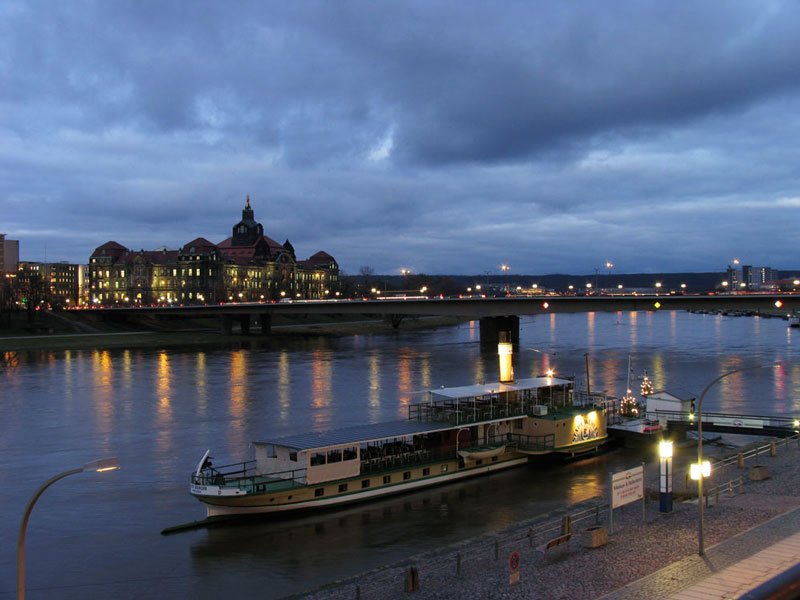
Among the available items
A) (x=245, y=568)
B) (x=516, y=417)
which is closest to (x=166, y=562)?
(x=245, y=568)

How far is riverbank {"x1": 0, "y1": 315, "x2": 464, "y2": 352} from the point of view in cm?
12494

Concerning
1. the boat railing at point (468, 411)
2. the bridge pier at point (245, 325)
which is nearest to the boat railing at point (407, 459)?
the boat railing at point (468, 411)

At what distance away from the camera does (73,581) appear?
86.8 feet

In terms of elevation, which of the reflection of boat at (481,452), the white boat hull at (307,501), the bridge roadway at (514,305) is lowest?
the white boat hull at (307,501)

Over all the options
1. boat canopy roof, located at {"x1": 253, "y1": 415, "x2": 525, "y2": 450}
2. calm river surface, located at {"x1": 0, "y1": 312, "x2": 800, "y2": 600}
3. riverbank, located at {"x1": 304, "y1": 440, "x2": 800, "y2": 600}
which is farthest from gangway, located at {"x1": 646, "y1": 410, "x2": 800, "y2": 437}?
riverbank, located at {"x1": 304, "y1": 440, "x2": 800, "y2": 600}

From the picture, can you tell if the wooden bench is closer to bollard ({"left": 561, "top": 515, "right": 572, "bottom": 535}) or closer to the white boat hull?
bollard ({"left": 561, "top": 515, "right": 572, "bottom": 535})

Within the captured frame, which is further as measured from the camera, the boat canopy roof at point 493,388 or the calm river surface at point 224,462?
the boat canopy roof at point 493,388

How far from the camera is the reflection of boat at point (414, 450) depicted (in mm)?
33844

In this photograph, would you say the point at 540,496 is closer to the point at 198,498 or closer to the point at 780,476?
the point at 780,476

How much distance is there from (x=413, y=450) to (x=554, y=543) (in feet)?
50.7

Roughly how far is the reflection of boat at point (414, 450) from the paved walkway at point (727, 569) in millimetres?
16345

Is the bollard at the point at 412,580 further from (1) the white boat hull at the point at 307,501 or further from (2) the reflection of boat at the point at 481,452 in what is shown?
(2) the reflection of boat at the point at 481,452

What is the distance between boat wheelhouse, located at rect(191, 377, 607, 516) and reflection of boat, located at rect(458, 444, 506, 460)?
0.06 meters

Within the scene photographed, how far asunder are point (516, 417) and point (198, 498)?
60.8ft
